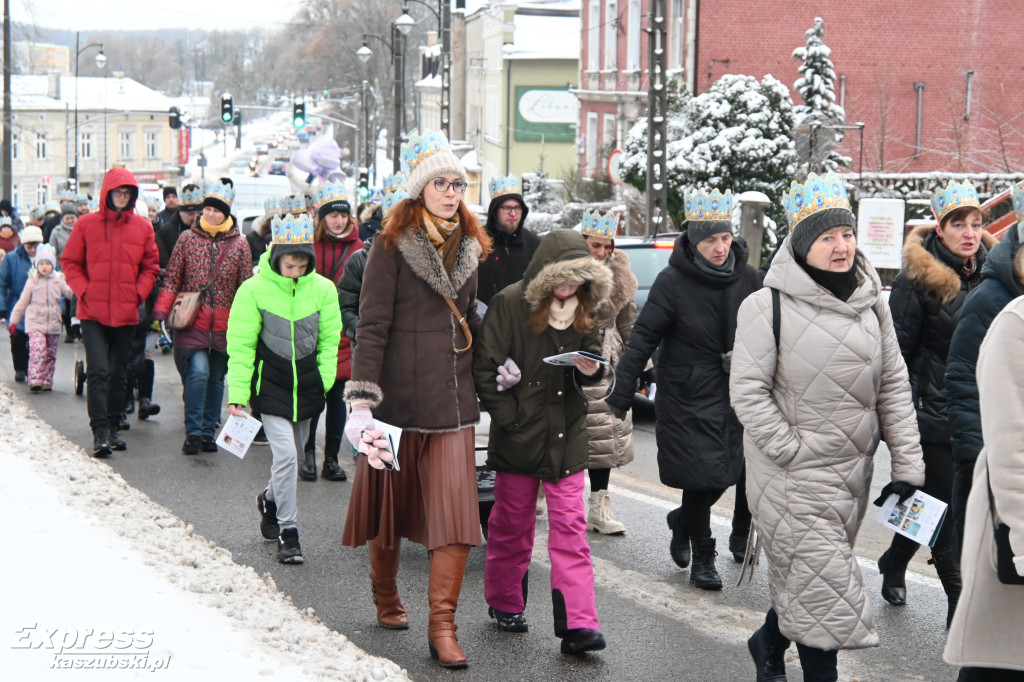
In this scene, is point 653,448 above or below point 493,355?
below

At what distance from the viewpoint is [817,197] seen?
514cm

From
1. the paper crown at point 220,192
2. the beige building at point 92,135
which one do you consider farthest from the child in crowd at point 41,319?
the beige building at point 92,135

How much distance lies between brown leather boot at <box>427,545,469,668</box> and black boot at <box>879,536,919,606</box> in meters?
2.25

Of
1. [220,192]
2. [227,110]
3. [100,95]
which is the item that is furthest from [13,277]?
[100,95]

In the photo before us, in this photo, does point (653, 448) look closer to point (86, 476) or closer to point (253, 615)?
point (86, 476)

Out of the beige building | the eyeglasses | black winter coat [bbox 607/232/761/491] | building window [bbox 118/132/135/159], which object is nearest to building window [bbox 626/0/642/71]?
black winter coat [bbox 607/232/761/491]

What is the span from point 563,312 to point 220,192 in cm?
527

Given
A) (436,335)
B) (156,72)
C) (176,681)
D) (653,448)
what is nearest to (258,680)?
(176,681)

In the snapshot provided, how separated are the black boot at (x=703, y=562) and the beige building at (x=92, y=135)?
94.1 meters

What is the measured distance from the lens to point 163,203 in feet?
57.7

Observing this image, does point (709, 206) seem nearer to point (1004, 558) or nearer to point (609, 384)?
point (609, 384)

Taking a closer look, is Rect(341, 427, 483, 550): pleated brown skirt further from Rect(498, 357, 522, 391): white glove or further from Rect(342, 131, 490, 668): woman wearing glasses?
Rect(498, 357, 522, 391): white glove

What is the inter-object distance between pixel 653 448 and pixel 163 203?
8820 mm

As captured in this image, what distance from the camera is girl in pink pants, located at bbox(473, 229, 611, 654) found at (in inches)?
231
